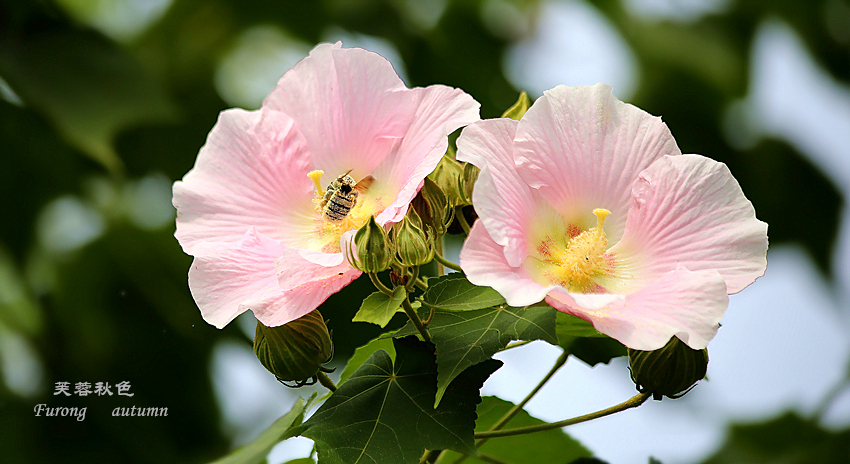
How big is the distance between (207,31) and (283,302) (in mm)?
1461

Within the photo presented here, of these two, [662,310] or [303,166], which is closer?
[662,310]

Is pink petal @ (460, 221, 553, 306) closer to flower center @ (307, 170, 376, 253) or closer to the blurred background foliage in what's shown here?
flower center @ (307, 170, 376, 253)

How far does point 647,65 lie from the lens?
5.85ft

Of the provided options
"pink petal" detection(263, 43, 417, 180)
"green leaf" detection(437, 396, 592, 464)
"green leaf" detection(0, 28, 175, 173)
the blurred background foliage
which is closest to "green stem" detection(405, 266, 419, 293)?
"pink petal" detection(263, 43, 417, 180)

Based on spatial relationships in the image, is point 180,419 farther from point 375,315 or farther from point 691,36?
point 691,36

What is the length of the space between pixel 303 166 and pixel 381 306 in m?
0.17

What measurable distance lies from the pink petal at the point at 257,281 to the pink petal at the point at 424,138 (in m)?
0.06

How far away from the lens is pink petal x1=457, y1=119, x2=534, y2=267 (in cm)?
46

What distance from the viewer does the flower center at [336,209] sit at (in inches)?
22.5

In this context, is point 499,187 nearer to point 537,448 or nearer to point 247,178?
point 247,178

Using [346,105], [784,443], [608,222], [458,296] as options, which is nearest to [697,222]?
[608,222]

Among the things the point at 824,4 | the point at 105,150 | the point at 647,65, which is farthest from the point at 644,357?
the point at 824,4

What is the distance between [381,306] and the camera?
500 millimetres

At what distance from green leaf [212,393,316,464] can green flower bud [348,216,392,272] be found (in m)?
0.17
